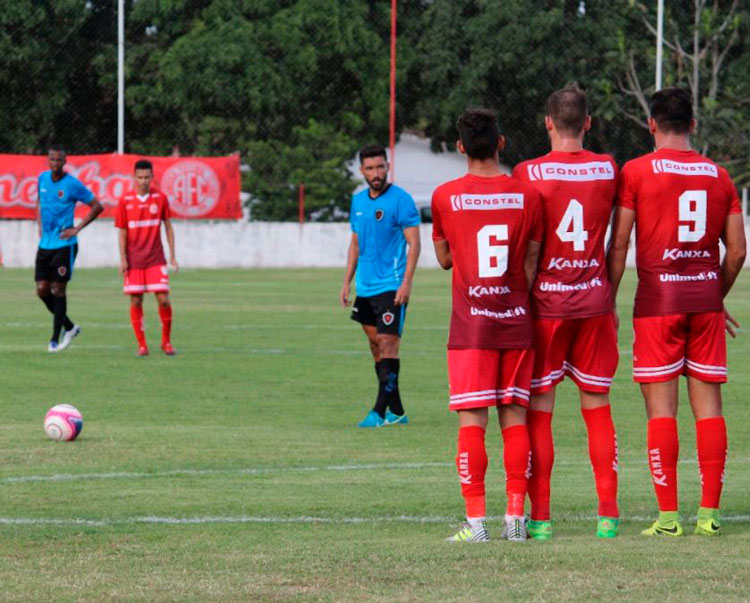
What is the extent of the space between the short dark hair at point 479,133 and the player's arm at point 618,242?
0.62 metres

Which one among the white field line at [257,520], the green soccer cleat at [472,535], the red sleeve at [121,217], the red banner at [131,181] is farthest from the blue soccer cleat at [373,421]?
the red banner at [131,181]

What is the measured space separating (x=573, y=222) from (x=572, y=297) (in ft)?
1.06

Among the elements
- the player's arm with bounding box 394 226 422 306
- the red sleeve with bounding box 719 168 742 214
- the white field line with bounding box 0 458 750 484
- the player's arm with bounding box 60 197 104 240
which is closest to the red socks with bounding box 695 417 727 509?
the red sleeve with bounding box 719 168 742 214

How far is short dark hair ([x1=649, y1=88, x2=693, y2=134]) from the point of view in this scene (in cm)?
725

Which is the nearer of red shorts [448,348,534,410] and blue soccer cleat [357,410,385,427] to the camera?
red shorts [448,348,534,410]

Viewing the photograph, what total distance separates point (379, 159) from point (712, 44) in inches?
1614

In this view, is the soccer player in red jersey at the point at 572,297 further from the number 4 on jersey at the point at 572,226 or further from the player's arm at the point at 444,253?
the player's arm at the point at 444,253

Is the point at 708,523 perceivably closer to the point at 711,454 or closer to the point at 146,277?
the point at 711,454

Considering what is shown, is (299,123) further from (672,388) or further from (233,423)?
(672,388)

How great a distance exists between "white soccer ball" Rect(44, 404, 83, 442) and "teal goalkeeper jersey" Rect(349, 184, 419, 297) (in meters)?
2.63

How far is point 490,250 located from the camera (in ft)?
23.1

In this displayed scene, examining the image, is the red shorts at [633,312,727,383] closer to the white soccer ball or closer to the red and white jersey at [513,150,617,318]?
the red and white jersey at [513,150,617,318]

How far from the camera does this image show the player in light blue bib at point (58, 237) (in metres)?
18.4

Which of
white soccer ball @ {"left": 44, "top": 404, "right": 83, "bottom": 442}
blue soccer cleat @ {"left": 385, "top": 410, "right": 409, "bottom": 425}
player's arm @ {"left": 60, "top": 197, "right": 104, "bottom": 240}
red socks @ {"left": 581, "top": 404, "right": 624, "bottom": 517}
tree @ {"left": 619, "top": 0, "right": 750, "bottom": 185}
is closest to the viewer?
red socks @ {"left": 581, "top": 404, "right": 624, "bottom": 517}
